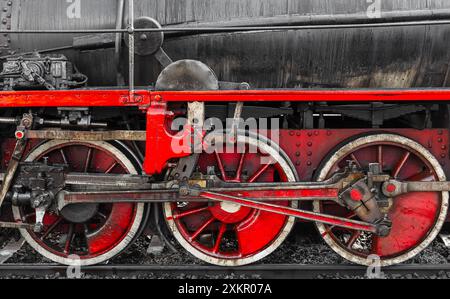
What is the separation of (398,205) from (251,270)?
1290 millimetres

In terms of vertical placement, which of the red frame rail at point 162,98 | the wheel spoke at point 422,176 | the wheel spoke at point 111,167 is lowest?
the wheel spoke at point 422,176

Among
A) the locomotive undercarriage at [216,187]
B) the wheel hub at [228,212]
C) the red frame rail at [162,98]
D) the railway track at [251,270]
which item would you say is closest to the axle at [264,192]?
the locomotive undercarriage at [216,187]

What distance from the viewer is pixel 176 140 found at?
9.11 ft

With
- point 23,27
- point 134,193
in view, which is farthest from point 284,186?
point 23,27

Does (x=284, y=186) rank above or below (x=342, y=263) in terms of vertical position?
above

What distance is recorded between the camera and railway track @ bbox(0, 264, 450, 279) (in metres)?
→ 3.09

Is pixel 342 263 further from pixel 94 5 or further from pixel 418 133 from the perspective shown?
pixel 94 5

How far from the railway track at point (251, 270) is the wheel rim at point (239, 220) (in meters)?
0.10

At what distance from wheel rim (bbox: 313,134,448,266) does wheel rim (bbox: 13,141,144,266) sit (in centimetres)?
152

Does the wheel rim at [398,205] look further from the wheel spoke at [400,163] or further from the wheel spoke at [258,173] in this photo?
the wheel spoke at [258,173]

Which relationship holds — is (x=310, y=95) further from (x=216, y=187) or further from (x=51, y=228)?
(x=51, y=228)

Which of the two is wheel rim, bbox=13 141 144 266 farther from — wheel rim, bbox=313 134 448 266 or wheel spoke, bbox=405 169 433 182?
wheel spoke, bbox=405 169 433 182

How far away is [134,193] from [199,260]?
34.7 inches

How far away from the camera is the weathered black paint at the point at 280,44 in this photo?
9.08ft
